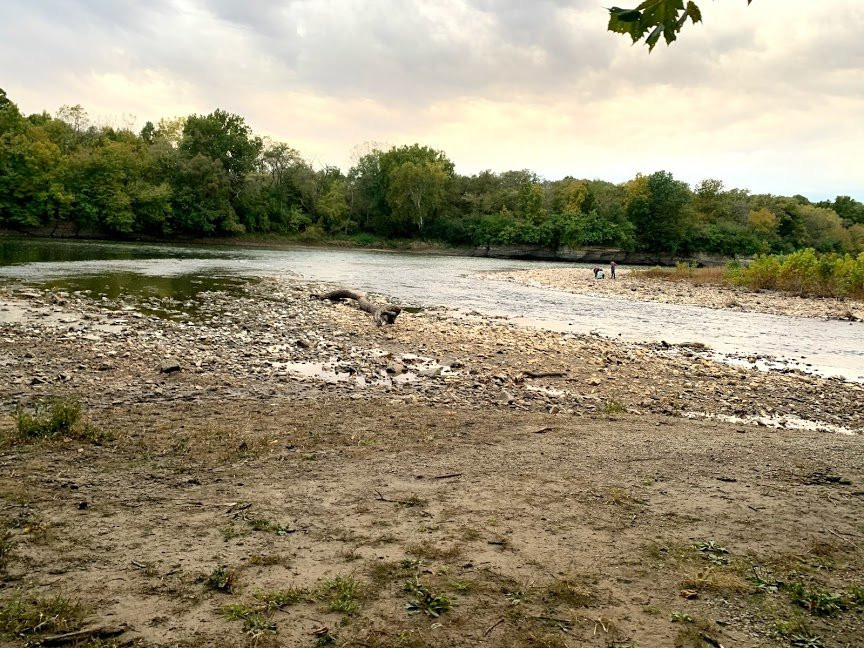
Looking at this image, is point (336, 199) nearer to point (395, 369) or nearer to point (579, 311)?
point (579, 311)

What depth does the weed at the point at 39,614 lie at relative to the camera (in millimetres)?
3062

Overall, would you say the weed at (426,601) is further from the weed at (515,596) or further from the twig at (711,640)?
the twig at (711,640)

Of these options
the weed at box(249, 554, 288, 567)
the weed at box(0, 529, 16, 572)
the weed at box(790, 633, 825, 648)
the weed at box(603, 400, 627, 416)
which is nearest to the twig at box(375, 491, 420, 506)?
the weed at box(249, 554, 288, 567)

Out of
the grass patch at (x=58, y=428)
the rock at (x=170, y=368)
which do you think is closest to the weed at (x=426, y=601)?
the grass patch at (x=58, y=428)

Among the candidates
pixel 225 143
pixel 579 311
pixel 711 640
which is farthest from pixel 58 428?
pixel 225 143

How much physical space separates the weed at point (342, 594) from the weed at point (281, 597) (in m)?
0.14

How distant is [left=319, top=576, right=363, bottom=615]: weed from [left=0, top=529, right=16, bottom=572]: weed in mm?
2208

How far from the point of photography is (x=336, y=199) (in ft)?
399

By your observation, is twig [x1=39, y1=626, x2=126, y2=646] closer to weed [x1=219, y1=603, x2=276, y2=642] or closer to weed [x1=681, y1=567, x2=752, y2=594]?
weed [x1=219, y1=603, x2=276, y2=642]

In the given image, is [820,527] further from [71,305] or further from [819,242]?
[819,242]

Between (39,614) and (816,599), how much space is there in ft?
16.1

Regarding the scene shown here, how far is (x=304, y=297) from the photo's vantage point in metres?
25.4

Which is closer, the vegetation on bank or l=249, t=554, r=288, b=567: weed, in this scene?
l=249, t=554, r=288, b=567: weed

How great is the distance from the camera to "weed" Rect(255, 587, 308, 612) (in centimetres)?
340
